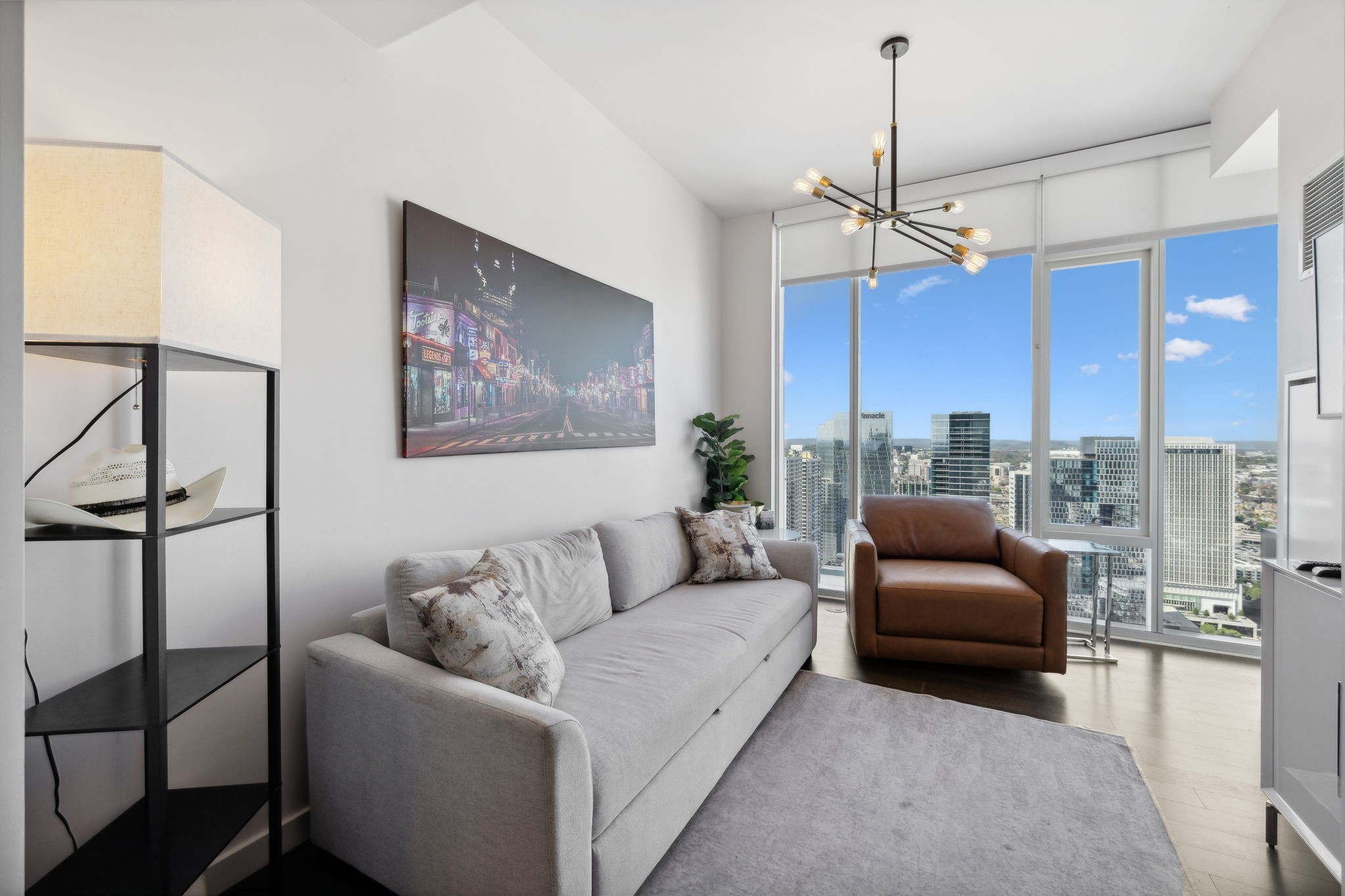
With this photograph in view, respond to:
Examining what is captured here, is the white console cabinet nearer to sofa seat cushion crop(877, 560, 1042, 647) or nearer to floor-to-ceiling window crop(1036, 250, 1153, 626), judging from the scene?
sofa seat cushion crop(877, 560, 1042, 647)

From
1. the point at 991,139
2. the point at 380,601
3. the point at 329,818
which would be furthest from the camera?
the point at 991,139

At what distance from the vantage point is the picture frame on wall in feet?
5.53

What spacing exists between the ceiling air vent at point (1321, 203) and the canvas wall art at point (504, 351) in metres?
2.82

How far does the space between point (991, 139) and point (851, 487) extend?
93.5 inches

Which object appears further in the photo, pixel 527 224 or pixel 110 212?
pixel 527 224

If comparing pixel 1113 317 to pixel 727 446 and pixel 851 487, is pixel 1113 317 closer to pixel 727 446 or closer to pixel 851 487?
pixel 851 487

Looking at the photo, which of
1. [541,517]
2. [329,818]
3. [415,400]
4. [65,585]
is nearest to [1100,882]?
[329,818]

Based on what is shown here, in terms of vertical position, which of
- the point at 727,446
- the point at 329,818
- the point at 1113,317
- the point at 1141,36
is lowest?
the point at 329,818

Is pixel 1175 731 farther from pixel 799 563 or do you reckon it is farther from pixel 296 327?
pixel 296 327

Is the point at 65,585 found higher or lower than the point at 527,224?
lower

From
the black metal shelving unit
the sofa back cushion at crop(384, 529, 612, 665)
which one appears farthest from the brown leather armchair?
the black metal shelving unit

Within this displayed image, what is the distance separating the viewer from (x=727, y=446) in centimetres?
439

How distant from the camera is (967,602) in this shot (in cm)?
292

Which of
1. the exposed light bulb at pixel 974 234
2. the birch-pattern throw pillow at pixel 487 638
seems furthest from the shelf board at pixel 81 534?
the exposed light bulb at pixel 974 234
